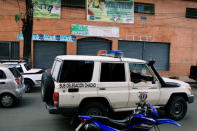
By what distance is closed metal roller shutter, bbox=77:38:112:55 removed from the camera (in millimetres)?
18516

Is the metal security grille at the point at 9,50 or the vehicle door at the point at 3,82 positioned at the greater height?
the metal security grille at the point at 9,50

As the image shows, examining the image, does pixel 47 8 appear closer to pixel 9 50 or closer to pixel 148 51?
pixel 9 50

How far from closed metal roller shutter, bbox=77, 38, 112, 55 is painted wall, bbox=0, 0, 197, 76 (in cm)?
58

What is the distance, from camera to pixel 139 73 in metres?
6.08

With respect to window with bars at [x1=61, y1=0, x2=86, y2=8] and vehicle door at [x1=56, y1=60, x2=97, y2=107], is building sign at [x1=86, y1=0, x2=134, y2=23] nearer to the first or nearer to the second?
window with bars at [x1=61, y1=0, x2=86, y2=8]

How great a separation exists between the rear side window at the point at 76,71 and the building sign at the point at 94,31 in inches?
514

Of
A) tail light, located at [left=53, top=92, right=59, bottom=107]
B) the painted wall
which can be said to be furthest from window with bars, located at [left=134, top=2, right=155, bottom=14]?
tail light, located at [left=53, top=92, right=59, bottom=107]

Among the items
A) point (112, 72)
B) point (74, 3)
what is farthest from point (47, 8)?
point (112, 72)

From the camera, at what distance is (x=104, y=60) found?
18.0 feet

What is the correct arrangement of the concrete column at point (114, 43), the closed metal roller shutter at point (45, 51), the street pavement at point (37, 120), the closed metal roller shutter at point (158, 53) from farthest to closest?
1. the closed metal roller shutter at point (158, 53)
2. the concrete column at point (114, 43)
3. the closed metal roller shutter at point (45, 51)
4. the street pavement at point (37, 120)

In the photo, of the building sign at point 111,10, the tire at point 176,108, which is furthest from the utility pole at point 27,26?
the tire at point 176,108

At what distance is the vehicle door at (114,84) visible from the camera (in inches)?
213

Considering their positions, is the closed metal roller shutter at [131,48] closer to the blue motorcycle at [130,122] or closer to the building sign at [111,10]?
the building sign at [111,10]

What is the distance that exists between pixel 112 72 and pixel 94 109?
3.54ft
